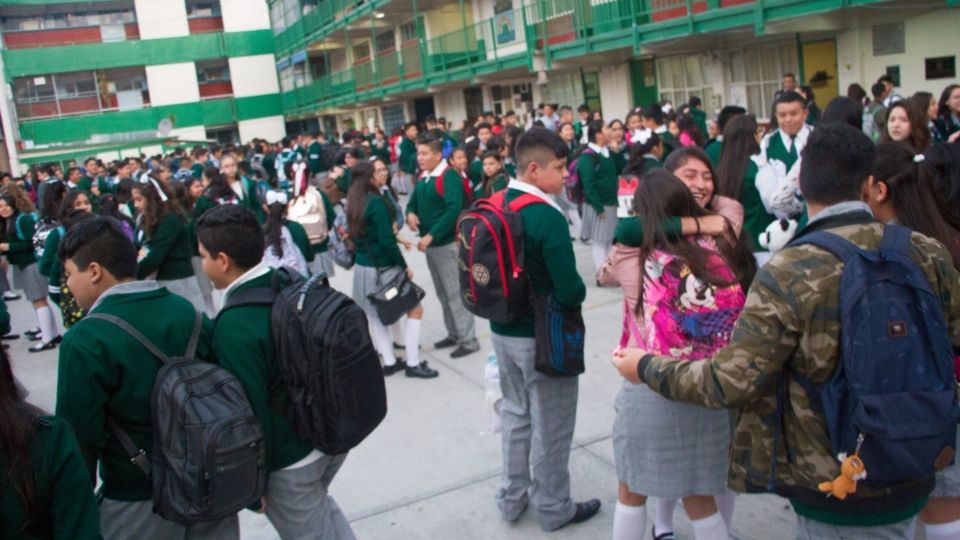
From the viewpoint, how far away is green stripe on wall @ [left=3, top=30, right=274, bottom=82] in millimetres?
37031

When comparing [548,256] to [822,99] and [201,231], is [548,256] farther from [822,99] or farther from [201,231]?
[822,99]

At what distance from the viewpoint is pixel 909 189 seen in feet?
9.47

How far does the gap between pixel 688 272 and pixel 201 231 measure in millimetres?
1766

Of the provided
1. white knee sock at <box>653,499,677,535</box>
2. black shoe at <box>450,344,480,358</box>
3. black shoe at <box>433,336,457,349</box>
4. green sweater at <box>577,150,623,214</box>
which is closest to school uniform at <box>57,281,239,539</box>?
white knee sock at <box>653,499,677,535</box>

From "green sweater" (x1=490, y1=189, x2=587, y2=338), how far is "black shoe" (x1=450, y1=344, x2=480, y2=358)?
3253 mm

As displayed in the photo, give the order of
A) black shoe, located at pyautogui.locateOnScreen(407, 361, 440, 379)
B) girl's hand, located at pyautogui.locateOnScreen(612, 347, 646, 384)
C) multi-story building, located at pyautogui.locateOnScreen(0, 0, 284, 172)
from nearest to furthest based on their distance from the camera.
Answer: girl's hand, located at pyautogui.locateOnScreen(612, 347, 646, 384), black shoe, located at pyautogui.locateOnScreen(407, 361, 440, 379), multi-story building, located at pyautogui.locateOnScreen(0, 0, 284, 172)

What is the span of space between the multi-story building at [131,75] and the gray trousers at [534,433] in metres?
34.9

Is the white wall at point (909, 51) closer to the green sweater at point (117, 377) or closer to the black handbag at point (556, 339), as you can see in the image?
the black handbag at point (556, 339)

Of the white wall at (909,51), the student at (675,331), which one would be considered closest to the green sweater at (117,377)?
the student at (675,331)

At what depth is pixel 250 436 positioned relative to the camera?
2570mm

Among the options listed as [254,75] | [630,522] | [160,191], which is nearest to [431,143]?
[160,191]

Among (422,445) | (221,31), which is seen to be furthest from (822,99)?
(221,31)

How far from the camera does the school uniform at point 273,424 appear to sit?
276 centimetres

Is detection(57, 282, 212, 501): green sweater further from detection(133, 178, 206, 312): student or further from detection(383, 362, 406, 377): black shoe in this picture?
detection(133, 178, 206, 312): student
